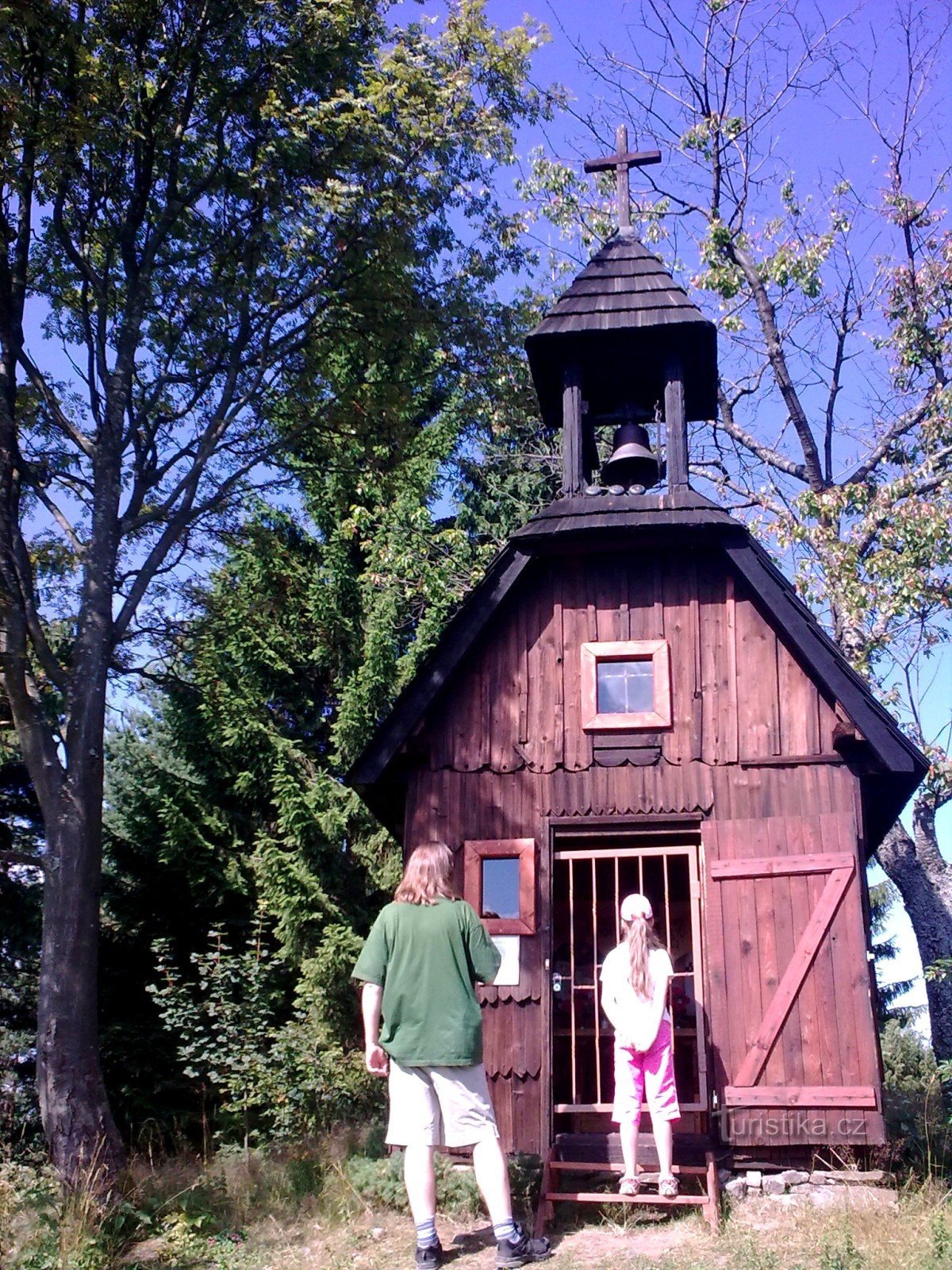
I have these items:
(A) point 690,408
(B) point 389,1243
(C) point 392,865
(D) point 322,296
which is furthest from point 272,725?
(B) point 389,1243

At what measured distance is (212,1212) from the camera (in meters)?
7.79

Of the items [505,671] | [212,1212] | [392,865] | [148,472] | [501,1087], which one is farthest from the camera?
[392,865]

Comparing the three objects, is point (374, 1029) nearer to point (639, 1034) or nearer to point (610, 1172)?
point (639, 1034)

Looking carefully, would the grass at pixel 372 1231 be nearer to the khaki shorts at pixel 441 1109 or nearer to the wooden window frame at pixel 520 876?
the khaki shorts at pixel 441 1109

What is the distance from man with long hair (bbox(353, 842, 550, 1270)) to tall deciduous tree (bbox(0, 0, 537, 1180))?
4.01 metres

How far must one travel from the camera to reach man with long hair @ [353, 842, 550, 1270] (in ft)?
19.3

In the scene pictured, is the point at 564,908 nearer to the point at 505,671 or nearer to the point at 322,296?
the point at 505,671

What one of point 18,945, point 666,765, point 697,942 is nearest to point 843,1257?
point 697,942

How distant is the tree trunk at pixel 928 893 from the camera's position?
45.6 ft

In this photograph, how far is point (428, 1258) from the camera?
592 centimetres

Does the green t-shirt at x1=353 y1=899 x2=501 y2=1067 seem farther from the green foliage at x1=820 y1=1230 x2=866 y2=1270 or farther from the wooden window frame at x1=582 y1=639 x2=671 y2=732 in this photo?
the wooden window frame at x1=582 y1=639 x2=671 y2=732

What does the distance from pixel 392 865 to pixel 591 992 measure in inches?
125

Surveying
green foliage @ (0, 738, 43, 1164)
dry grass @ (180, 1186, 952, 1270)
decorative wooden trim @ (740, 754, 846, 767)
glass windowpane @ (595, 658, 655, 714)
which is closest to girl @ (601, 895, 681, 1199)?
dry grass @ (180, 1186, 952, 1270)

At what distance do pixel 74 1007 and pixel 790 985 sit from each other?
5011mm
